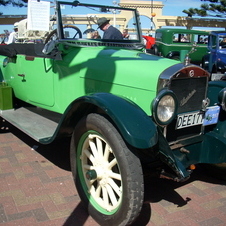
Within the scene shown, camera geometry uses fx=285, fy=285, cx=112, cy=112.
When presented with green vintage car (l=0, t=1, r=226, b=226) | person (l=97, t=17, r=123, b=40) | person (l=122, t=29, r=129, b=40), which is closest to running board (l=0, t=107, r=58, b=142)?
green vintage car (l=0, t=1, r=226, b=226)

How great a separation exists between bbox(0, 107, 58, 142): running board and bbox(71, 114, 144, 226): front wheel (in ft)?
2.01

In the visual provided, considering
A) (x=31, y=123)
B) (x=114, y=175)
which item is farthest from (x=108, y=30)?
(x=114, y=175)

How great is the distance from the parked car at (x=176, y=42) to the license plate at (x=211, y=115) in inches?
418

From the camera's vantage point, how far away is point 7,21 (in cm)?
2414

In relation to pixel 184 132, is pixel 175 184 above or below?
below

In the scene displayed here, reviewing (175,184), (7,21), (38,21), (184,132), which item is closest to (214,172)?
(175,184)

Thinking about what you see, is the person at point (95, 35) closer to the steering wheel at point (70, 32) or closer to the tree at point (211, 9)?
the steering wheel at point (70, 32)

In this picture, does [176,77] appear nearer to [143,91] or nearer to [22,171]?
[143,91]

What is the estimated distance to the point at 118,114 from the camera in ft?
6.87

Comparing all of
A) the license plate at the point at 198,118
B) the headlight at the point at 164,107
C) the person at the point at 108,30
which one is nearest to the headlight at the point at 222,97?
the license plate at the point at 198,118

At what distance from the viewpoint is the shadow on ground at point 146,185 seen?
2.47 meters

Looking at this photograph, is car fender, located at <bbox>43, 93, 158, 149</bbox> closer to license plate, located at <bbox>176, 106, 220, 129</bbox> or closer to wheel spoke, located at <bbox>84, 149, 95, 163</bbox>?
wheel spoke, located at <bbox>84, 149, 95, 163</bbox>

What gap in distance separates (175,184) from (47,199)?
53.2 inches

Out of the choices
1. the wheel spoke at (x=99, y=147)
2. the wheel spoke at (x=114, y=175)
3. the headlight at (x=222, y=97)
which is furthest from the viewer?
the headlight at (x=222, y=97)
